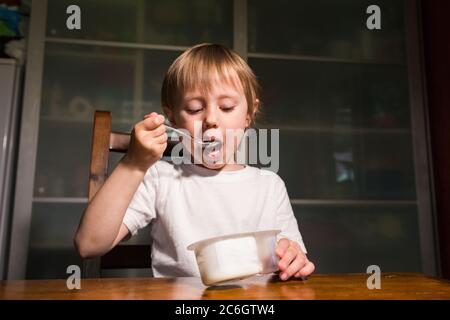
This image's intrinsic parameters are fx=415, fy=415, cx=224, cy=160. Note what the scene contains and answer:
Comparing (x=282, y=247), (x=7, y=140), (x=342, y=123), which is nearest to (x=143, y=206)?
(x=282, y=247)

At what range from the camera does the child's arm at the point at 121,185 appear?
599 mm

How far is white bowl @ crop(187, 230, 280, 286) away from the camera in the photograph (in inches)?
17.7

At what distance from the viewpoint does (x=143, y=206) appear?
83 centimetres

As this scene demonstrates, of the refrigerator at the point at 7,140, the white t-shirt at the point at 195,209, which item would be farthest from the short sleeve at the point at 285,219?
the refrigerator at the point at 7,140

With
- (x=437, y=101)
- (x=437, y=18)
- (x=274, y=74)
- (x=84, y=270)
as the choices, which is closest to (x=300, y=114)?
(x=274, y=74)

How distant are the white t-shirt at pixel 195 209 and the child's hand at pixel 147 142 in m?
0.21

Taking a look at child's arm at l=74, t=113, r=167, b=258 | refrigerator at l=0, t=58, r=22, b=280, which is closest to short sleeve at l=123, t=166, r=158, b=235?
child's arm at l=74, t=113, r=167, b=258

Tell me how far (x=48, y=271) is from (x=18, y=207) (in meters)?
0.30

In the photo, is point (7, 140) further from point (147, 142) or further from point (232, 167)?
point (147, 142)

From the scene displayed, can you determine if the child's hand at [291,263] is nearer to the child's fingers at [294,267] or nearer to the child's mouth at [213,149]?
the child's fingers at [294,267]

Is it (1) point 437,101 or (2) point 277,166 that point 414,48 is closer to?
(1) point 437,101

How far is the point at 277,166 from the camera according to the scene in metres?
1.90

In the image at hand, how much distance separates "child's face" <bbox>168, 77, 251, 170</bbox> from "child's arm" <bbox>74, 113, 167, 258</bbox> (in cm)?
19

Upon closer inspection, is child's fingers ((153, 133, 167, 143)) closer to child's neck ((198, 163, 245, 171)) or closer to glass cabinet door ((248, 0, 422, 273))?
child's neck ((198, 163, 245, 171))
